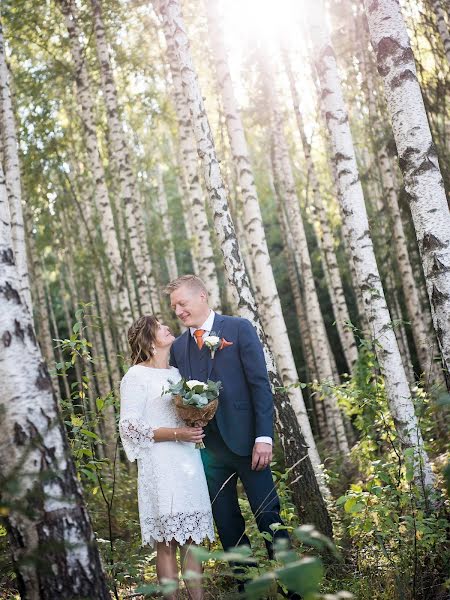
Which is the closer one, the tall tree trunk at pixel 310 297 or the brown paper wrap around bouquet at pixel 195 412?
the brown paper wrap around bouquet at pixel 195 412

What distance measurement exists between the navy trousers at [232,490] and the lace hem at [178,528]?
5.1 inches

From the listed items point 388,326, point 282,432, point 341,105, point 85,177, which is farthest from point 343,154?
point 85,177

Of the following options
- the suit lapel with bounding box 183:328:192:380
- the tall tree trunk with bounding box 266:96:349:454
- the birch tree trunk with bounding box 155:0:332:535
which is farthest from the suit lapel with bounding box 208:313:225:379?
the tall tree trunk with bounding box 266:96:349:454

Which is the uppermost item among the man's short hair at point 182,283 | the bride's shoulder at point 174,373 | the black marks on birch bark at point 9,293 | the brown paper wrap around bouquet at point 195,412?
the man's short hair at point 182,283

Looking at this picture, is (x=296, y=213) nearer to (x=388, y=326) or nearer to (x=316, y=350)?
(x=316, y=350)

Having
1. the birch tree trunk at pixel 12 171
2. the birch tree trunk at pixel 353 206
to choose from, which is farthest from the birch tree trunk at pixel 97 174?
the birch tree trunk at pixel 353 206

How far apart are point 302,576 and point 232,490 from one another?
266 centimetres

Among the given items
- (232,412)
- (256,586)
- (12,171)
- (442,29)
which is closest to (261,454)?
(232,412)

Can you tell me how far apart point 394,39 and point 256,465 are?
111 inches

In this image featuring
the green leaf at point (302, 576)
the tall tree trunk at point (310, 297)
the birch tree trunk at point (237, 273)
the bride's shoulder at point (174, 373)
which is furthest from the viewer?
the tall tree trunk at point (310, 297)

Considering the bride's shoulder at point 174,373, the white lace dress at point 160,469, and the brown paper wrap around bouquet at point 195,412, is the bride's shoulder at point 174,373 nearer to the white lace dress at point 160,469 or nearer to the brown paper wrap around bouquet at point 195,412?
the white lace dress at point 160,469

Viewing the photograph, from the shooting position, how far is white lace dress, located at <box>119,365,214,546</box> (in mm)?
4109

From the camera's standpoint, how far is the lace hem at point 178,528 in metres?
4.07

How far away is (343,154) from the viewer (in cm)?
600
